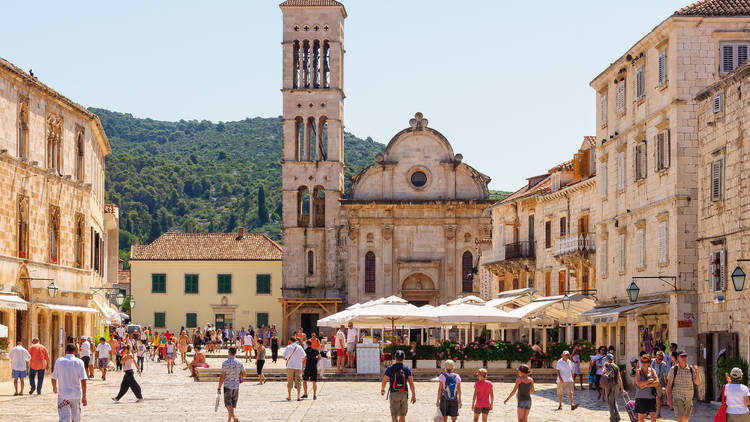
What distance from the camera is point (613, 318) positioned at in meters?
32.4

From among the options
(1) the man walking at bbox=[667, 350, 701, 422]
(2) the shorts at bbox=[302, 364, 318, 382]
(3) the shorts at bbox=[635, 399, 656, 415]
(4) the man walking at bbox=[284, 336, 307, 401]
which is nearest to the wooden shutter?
A: (2) the shorts at bbox=[302, 364, 318, 382]

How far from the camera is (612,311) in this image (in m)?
33.4

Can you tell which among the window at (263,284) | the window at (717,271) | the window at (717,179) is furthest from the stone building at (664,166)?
the window at (263,284)

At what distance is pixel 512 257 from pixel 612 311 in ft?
62.5

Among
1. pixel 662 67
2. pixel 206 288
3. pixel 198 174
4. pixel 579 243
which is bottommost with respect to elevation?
pixel 206 288

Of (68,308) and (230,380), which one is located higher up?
(68,308)

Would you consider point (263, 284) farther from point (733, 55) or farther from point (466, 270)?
point (733, 55)

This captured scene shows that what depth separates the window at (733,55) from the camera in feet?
102

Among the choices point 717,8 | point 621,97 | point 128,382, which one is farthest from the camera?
point 621,97

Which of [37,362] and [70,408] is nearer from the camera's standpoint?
[70,408]

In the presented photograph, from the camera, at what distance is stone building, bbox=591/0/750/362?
3088 centimetres

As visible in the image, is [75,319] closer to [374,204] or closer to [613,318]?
[613,318]

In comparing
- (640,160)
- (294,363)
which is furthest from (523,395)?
(640,160)

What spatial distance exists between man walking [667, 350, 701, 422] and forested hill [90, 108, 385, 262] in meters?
90.3
